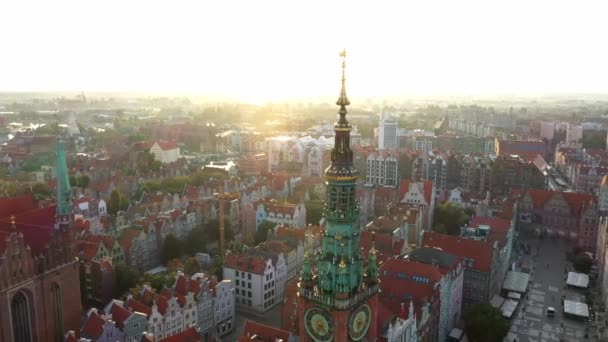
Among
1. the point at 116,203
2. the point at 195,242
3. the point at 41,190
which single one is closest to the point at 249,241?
the point at 195,242

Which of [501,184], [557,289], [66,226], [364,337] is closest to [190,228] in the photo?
[66,226]

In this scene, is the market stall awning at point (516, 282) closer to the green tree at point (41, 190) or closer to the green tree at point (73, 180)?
the green tree at point (41, 190)

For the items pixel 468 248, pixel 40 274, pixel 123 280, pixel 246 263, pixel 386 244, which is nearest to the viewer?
pixel 40 274

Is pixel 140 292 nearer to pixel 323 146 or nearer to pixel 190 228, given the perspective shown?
pixel 190 228

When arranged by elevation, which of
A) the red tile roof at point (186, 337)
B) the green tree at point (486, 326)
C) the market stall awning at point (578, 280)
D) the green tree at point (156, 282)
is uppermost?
the red tile roof at point (186, 337)

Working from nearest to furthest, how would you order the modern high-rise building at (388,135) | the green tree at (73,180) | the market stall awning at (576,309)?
the market stall awning at (576,309) → the green tree at (73,180) → the modern high-rise building at (388,135)

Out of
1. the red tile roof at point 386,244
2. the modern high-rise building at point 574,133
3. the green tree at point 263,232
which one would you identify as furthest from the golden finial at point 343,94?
the modern high-rise building at point 574,133

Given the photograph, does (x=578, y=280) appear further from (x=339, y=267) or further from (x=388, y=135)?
(x=388, y=135)

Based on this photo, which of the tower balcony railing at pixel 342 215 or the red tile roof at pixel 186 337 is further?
the red tile roof at pixel 186 337

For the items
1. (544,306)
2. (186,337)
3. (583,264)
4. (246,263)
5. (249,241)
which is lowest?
(544,306)
